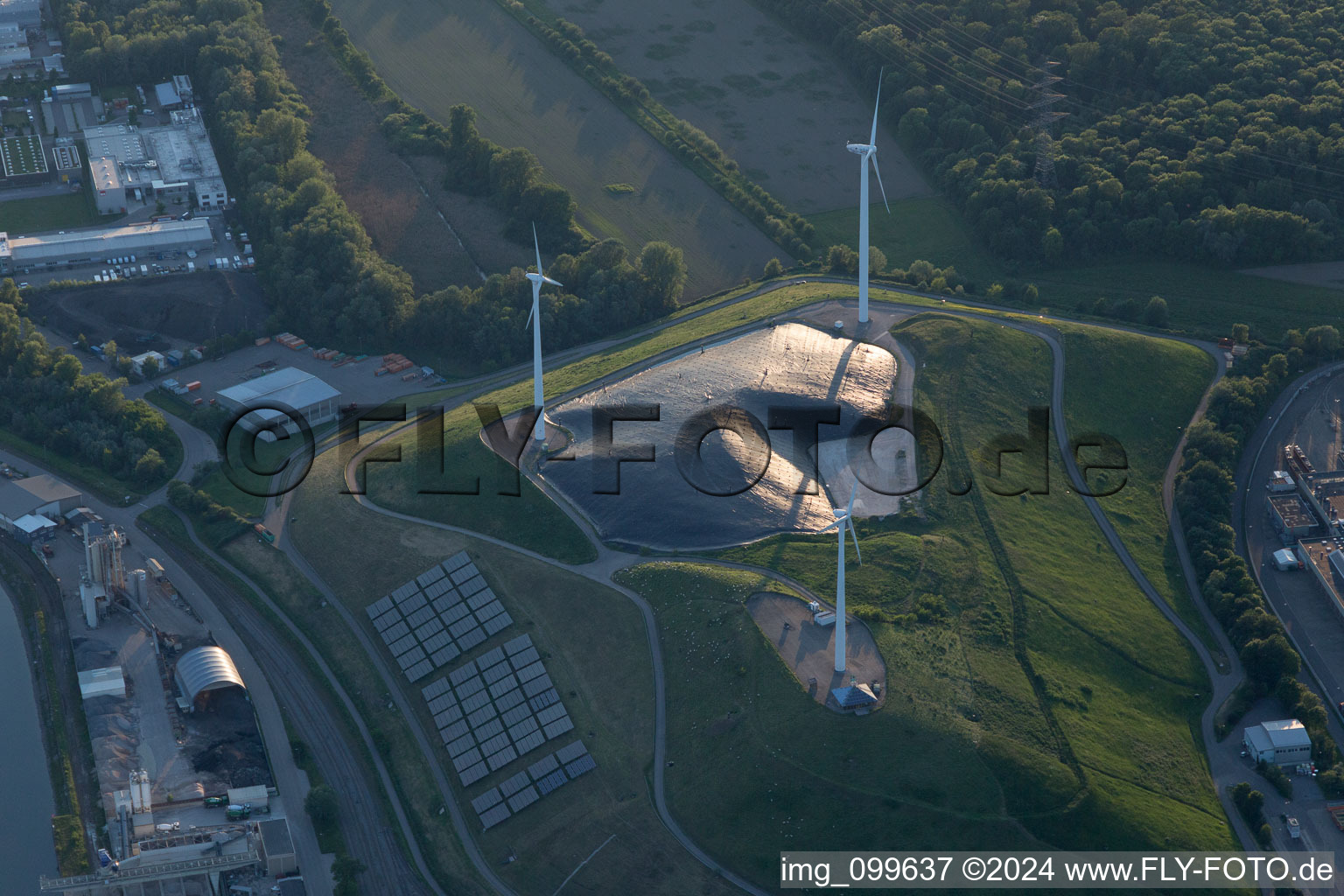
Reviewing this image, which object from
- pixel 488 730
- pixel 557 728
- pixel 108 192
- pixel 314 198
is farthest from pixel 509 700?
pixel 108 192

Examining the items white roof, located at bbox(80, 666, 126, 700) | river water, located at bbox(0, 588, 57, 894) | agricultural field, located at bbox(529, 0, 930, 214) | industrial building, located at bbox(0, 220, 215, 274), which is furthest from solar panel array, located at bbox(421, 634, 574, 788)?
agricultural field, located at bbox(529, 0, 930, 214)

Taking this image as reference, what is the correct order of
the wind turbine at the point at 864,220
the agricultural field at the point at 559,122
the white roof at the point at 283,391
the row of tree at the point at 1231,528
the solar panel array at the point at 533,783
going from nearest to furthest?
the solar panel array at the point at 533,783 < the row of tree at the point at 1231,528 < the wind turbine at the point at 864,220 < the white roof at the point at 283,391 < the agricultural field at the point at 559,122

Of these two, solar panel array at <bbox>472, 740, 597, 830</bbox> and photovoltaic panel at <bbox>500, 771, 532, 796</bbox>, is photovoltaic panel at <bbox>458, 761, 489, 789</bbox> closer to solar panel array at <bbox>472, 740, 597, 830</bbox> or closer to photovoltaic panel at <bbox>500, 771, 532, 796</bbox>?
solar panel array at <bbox>472, 740, 597, 830</bbox>

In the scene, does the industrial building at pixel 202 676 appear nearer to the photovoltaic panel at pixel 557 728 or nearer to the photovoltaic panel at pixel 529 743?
the photovoltaic panel at pixel 529 743

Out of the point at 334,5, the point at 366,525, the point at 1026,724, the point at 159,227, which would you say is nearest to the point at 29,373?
the point at 159,227

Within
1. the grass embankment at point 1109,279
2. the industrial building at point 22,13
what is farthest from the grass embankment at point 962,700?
the industrial building at point 22,13

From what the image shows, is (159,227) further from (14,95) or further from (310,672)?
(310,672)
